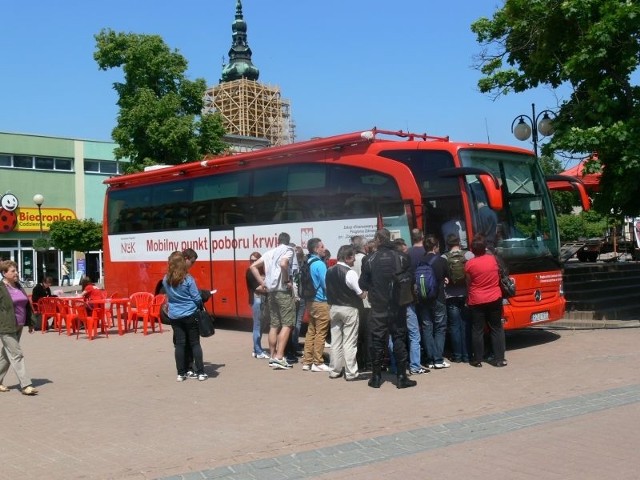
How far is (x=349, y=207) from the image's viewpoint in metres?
13.2

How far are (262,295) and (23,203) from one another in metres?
36.5

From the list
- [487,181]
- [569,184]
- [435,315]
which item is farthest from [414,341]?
[569,184]

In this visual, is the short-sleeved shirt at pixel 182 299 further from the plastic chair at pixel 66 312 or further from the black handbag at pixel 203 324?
the plastic chair at pixel 66 312

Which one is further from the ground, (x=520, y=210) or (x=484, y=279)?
(x=520, y=210)

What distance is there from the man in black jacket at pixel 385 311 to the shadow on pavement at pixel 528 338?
3.97m

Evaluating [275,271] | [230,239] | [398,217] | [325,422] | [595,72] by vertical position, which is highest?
[595,72]

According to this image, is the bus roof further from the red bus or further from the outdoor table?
the outdoor table

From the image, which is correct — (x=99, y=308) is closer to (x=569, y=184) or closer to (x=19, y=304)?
(x=19, y=304)

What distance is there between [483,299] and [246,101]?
93.4m

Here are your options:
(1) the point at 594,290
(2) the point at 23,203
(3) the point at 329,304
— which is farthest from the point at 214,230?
(2) the point at 23,203

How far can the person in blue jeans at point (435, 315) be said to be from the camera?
10.6 m

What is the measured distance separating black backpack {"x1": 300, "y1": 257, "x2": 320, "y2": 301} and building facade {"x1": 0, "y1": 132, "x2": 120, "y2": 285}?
33871 millimetres

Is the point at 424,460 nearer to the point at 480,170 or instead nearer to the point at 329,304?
the point at 329,304

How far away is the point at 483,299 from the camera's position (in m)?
10.8
